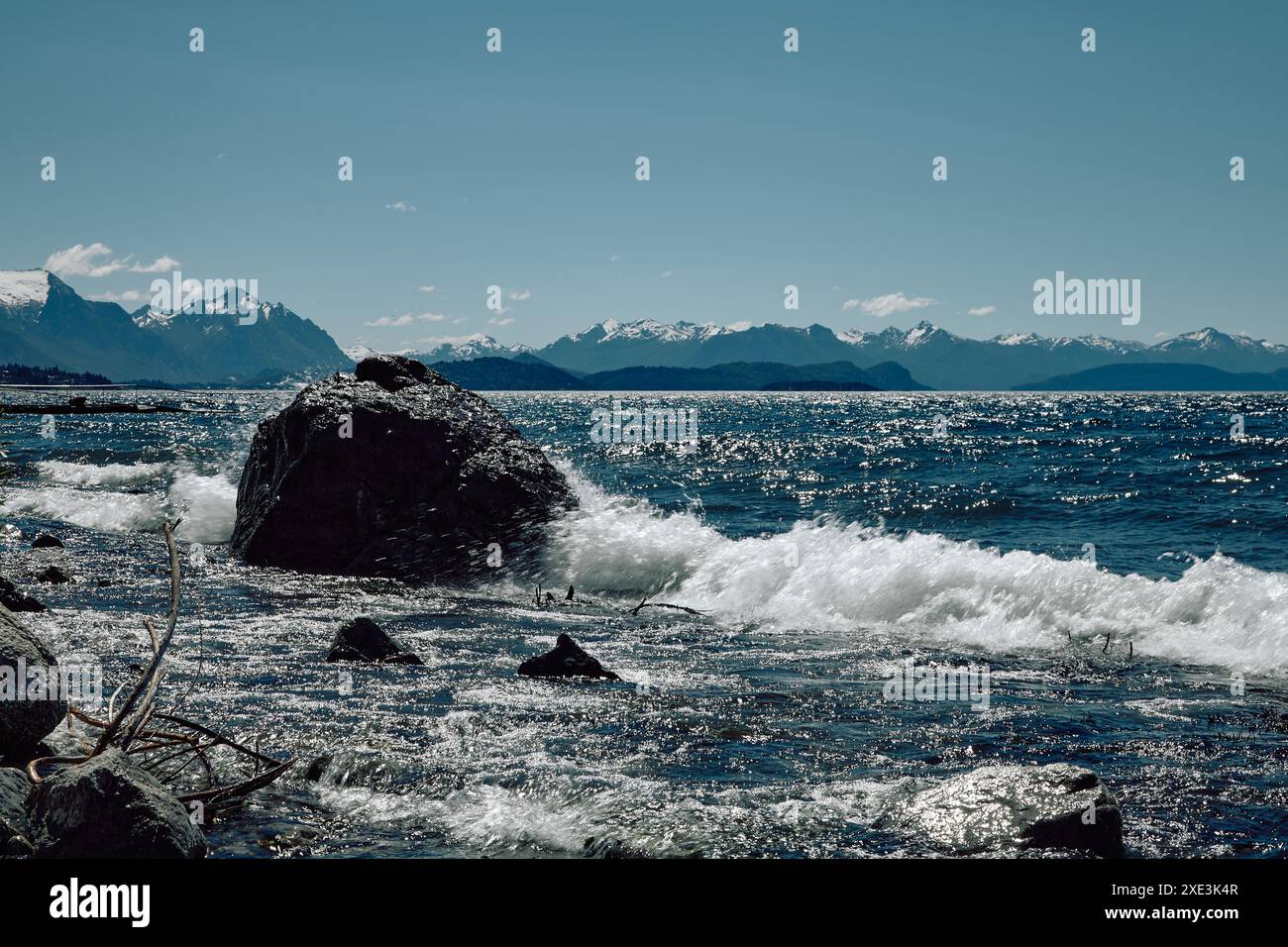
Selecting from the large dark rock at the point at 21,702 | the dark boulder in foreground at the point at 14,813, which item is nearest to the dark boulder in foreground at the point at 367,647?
the large dark rock at the point at 21,702

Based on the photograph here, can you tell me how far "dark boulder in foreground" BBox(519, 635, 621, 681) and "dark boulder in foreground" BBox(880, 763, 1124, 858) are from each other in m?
5.17

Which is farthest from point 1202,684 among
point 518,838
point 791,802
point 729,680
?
point 518,838

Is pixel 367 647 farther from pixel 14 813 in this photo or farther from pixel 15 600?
pixel 14 813

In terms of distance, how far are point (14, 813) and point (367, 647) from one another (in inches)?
254

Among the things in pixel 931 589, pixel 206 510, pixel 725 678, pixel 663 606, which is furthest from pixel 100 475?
pixel 725 678

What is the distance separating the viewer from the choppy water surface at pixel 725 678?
7.75 meters

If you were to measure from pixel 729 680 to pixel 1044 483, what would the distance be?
3345 centimetres

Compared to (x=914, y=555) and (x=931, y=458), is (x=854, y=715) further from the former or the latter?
(x=931, y=458)

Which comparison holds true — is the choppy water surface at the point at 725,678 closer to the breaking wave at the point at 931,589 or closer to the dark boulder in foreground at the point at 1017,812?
the breaking wave at the point at 931,589

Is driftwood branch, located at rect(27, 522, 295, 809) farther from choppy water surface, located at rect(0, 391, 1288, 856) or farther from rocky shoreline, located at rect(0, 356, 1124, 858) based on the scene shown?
rocky shoreline, located at rect(0, 356, 1124, 858)

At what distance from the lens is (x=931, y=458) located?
5656cm

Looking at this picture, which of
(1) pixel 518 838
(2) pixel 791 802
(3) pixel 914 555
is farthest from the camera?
(3) pixel 914 555

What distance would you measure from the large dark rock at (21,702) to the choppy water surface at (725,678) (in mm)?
1800
